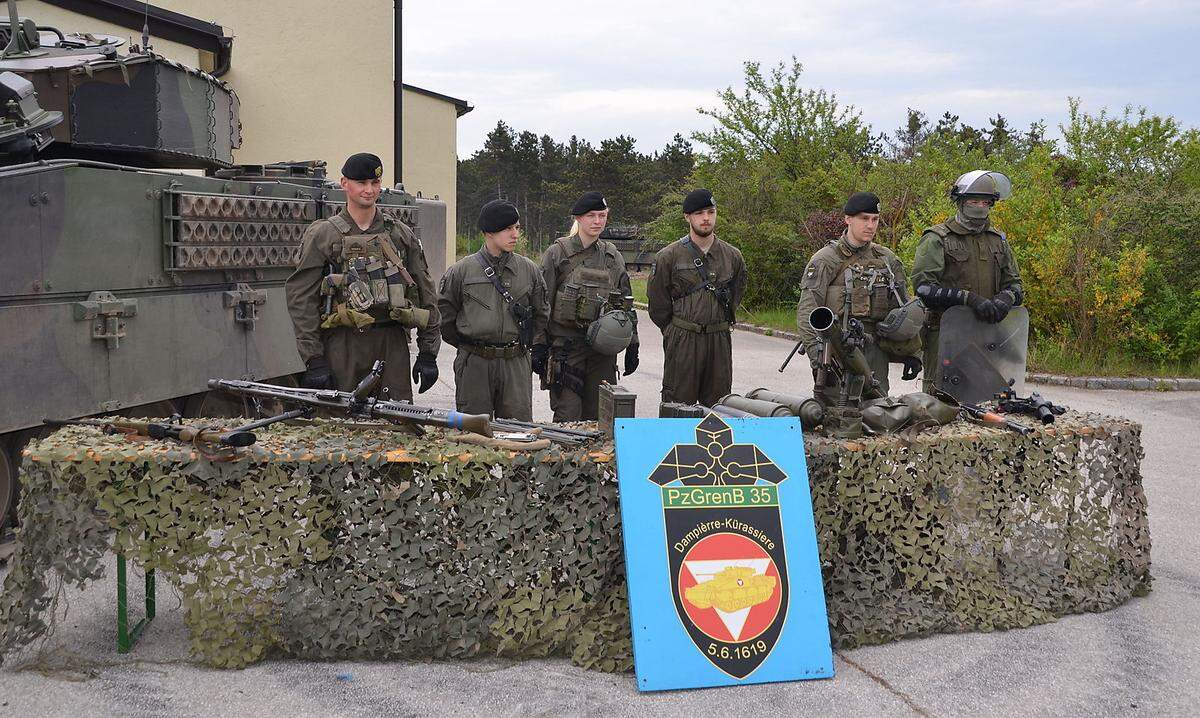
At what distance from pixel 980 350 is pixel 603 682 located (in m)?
3.70

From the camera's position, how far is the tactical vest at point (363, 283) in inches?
215

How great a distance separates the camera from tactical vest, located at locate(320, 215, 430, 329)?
5453 millimetres

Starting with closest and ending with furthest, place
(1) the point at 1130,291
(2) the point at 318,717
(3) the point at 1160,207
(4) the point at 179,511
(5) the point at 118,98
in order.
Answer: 1. (2) the point at 318,717
2. (4) the point at 179,511
3. (5) the point at 118,98
4. (1) the point at 1130,291
5. (3) the point at 1160,207

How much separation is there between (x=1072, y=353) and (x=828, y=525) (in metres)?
9.78

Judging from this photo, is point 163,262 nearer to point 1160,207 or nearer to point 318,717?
point 318,717

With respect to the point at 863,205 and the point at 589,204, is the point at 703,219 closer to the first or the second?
the point at 589,204

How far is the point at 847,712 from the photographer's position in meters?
3.82

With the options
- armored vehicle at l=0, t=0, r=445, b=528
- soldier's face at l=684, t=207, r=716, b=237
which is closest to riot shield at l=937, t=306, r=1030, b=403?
soldier's face at l=684, t=207, r=716, b=237

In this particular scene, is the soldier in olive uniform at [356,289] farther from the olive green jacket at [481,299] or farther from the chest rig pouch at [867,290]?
the chest rig pouch at [867,290]

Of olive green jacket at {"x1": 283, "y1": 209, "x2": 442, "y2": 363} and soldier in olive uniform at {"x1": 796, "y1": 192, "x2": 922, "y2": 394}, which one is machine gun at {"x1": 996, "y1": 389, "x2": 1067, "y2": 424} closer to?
soldier in olive uniform at {"x1": 796, "y1": 192, "x2": 922, "y2": 394}

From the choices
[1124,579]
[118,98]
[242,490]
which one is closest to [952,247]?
[1124,579]

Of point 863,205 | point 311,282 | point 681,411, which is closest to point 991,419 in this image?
point 681,411

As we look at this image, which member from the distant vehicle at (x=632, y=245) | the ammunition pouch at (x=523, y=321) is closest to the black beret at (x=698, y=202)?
the ammunition pouch at (x=523, y=321)

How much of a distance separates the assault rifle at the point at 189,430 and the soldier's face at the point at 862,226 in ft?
11.9
